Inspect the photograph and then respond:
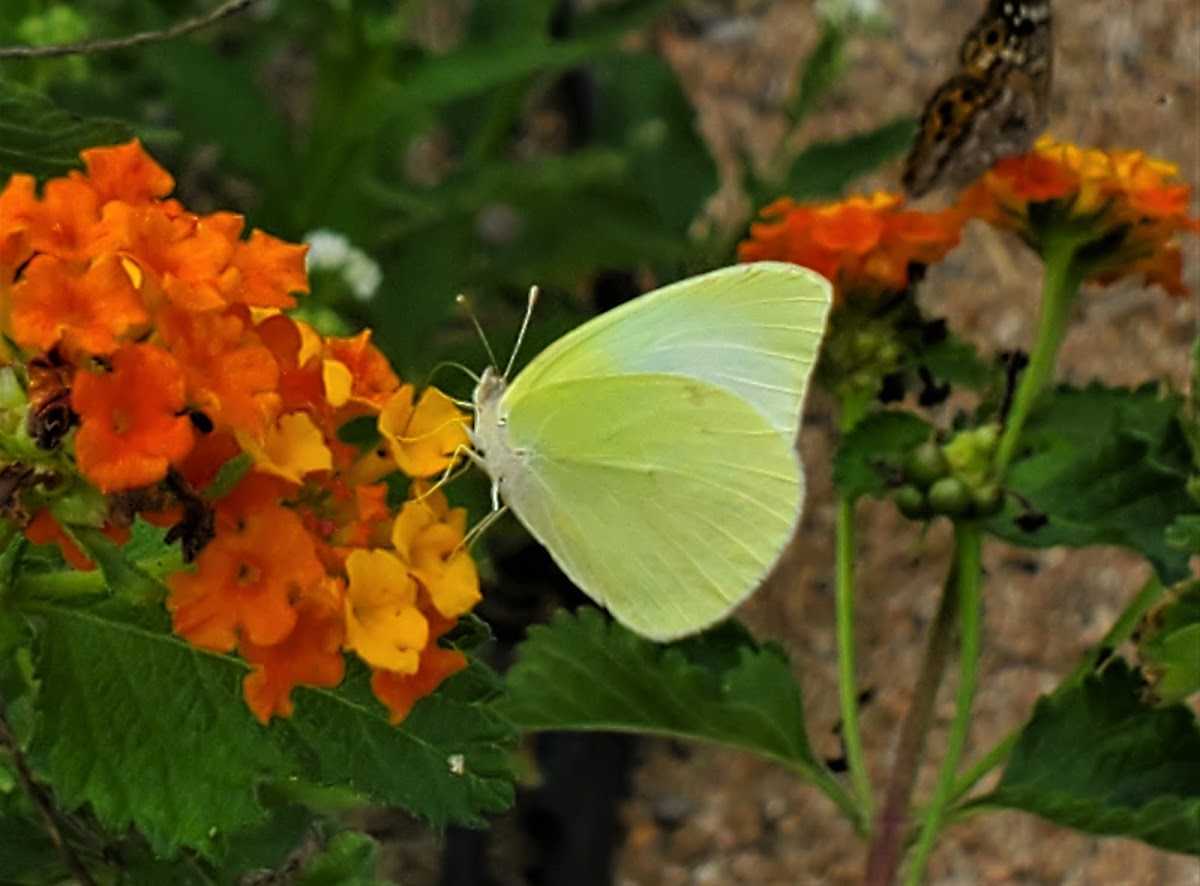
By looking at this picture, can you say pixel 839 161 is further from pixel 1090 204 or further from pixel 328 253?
pixel 1090 204

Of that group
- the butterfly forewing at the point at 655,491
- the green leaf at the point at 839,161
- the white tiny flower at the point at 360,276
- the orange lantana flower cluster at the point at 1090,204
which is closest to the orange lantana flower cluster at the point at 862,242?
the orange lantana flower cluster at the point at 1090,204

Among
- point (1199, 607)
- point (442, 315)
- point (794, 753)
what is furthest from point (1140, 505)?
point (442, 315)

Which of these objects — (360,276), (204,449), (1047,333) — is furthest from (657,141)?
(204,449)

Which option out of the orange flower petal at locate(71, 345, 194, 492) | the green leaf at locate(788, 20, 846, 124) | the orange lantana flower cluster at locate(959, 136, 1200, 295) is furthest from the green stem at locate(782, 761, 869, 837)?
the green leaf at locate(788, 20, 846, 124)

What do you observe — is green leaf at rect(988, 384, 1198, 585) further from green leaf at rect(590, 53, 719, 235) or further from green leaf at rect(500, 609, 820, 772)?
green leaf at rect(590, 53, 719, 235)

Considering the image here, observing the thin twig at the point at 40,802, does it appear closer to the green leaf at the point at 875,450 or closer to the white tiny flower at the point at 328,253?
the green leaf at the point at 875,450
